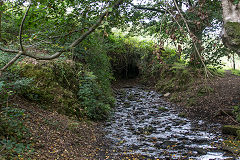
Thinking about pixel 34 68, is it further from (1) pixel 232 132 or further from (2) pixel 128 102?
(1) pixel 232 132

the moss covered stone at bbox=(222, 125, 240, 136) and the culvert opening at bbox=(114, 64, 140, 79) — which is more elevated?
the culvert opening at bbox=(114, 64, 140, 79)

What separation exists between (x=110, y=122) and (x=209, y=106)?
165 inches

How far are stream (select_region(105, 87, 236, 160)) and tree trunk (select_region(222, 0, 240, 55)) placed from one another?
8.47 ft

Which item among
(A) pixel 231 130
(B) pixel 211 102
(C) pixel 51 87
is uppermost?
(C) pixel 51 87

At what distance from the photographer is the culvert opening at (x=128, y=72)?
1531cm

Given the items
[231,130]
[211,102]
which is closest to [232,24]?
[231,130]

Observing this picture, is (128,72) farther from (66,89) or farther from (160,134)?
(160,134)

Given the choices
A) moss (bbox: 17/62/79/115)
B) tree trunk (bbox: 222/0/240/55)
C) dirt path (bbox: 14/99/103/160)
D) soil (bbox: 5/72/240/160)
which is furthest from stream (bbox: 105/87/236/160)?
tree trunk (bbox: 222/0/240/55)

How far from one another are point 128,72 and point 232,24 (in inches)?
504

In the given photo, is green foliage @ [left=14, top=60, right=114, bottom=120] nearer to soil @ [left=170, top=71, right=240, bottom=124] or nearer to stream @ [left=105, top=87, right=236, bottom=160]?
stream @ [left=105, top=87, right=236, bottom=160]

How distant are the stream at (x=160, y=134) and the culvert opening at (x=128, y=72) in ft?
19.8

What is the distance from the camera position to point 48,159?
3.53 meters

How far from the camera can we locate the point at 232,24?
11.2ft

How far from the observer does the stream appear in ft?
15.4
